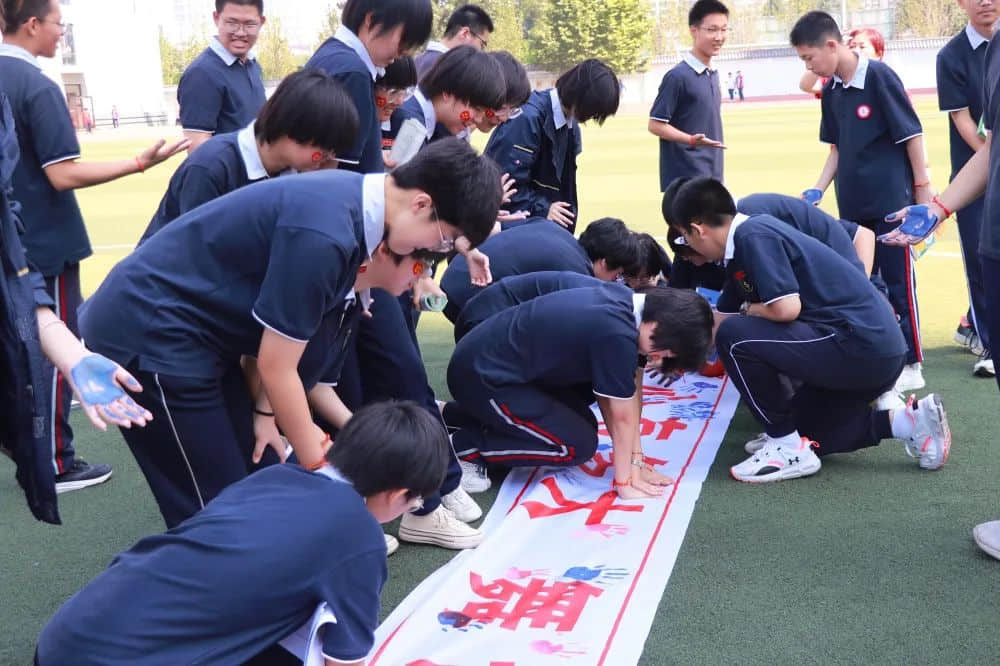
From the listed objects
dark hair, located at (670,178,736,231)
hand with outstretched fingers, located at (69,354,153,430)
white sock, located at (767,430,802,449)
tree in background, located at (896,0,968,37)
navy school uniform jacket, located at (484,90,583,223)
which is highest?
tree in background, located at (896,0,968,37)

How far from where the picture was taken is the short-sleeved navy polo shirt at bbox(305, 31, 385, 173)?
10.8 ft

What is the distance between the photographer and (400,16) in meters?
3.30

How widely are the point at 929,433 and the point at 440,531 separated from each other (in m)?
1.71

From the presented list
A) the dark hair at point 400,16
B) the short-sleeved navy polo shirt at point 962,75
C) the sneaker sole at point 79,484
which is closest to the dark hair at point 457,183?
the dark hair at point 400,16

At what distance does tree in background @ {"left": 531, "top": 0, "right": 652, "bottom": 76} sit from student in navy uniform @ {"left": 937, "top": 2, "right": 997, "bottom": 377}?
54.4 metres

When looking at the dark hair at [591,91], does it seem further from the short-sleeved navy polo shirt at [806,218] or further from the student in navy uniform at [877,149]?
the student in navy uniform at [877,149]

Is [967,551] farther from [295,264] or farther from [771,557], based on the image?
[295,264]

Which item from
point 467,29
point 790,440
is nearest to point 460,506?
point 790,440

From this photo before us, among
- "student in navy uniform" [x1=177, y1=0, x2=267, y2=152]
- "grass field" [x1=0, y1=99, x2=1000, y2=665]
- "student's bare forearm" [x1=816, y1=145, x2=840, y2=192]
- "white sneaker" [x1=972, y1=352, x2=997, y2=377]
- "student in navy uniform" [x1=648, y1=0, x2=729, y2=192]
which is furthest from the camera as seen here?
"student in navy uniform" [x1=648, y1=0, x2=729, y2=192]

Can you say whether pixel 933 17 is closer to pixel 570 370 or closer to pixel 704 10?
pixel 704 10

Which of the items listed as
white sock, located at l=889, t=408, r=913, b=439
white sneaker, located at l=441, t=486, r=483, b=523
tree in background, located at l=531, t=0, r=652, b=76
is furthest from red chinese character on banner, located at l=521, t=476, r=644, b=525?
tree in background, located at l=531, t=0, r=652, b=76

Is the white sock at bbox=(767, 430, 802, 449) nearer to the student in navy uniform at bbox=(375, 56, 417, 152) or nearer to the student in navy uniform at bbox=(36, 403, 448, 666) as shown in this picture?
the student in navy uniform at bbox=(375, 56, 417, 152)

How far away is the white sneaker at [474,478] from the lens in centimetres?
378

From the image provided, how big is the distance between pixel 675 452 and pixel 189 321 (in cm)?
223
